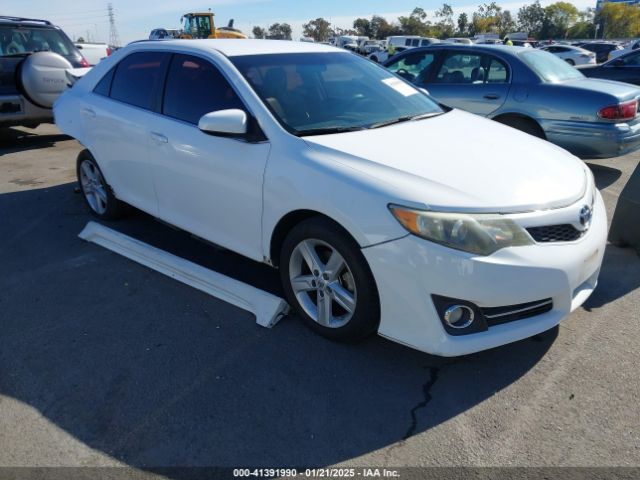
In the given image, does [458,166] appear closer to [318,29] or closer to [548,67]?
[548,67]

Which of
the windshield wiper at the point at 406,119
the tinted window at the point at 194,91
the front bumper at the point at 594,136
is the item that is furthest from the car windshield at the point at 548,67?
the tinted window at the point at 194,91

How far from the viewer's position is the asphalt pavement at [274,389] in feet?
7.51

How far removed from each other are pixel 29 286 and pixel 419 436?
3.06 m

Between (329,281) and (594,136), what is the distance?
182 inches

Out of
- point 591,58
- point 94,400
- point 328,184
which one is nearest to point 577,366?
point 328,184

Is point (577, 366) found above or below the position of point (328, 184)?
below

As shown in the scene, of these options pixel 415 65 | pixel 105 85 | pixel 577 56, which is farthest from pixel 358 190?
pixel 577 56

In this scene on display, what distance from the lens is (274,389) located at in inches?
105

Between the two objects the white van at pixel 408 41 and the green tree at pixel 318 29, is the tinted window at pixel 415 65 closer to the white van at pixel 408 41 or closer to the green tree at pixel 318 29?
the white van at pixel 408 41

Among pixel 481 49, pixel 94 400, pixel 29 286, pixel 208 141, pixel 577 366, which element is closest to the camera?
pixel 94 400

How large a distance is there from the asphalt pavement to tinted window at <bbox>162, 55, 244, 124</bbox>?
1269 mm

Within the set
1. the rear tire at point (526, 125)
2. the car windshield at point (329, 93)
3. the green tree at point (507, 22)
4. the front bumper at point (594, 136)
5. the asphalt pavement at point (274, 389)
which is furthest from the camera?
the green tree at point (507, 22)

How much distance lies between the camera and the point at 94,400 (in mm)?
2609

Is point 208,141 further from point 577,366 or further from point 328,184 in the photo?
point 577,366
